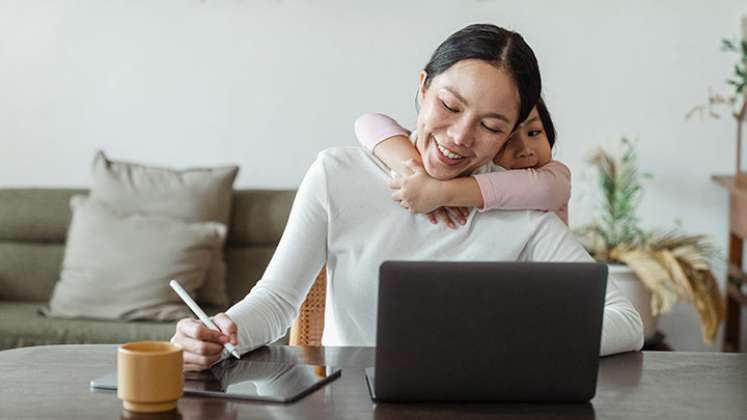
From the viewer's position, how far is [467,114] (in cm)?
167

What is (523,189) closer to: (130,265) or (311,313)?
(311,313)

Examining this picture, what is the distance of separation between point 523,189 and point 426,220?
0.17m

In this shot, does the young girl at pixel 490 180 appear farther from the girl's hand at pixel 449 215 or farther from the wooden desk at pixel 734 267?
the wooden desk at pixel 734 267

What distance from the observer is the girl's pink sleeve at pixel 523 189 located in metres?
1.73

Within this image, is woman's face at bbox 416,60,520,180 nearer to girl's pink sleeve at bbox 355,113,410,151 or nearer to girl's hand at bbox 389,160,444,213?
girl's hand at bbox 389,160,444,213

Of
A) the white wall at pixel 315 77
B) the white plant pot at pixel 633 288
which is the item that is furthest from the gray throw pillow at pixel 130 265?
the white plant pot at pixel 633 288

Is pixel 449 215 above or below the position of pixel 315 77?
below

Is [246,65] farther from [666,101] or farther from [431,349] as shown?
[431,349]

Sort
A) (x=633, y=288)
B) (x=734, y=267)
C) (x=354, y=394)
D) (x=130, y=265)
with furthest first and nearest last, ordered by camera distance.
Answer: (x=734, y=267) < (x=633, y=288) < (x=130, y=265) < (x=354, y=394)

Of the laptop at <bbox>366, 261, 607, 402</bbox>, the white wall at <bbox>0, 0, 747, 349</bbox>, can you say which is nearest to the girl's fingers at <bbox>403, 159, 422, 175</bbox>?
the laptop at <bbox>366, 261, 607, 402</bbox>

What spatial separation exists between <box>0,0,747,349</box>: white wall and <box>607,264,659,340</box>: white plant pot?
404mm

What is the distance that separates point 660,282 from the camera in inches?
134

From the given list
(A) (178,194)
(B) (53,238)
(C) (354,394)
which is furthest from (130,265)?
(C) (354,394)

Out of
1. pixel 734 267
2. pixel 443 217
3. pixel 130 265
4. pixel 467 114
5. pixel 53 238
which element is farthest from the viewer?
pixel 734 267
